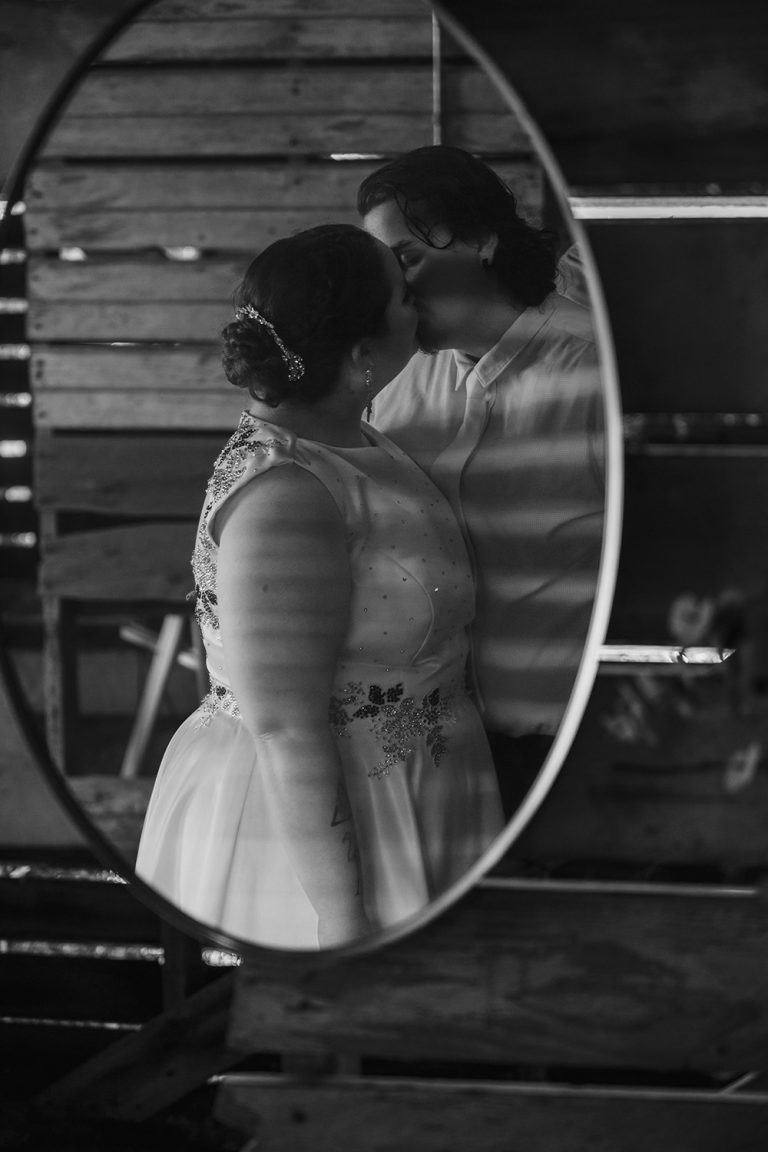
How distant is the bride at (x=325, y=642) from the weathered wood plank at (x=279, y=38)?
0.13m

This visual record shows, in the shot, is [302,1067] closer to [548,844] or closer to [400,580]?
[548,844]

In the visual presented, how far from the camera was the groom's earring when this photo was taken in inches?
27.7

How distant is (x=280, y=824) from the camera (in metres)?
0.74

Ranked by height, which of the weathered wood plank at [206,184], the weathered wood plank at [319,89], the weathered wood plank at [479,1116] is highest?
the weathered wood plank at [319,89]

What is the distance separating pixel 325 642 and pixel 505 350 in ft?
0.73

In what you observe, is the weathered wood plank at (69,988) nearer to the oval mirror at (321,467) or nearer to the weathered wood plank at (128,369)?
the oval mirror at (321,467)

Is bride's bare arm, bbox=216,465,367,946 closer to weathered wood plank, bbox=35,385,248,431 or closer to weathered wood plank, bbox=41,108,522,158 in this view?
weathered wood plank, bbox=35,385,248,431

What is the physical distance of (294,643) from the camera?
0.72 metres

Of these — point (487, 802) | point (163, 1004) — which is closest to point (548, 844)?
point (487, 802)

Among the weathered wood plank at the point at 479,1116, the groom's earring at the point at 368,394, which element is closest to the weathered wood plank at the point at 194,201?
the groom's earring at the point at 368,394

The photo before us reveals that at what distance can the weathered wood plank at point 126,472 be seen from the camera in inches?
29.3

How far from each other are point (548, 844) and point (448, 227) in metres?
0.44

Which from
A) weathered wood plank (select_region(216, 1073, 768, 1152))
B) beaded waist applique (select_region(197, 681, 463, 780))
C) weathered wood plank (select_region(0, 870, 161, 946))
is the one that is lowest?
weathered wood plank (select_region(216, 1073, 768, 1152))

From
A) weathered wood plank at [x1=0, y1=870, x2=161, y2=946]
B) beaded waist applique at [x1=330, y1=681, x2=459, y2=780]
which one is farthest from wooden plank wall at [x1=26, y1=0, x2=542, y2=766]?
weathered wood plank at [x1=0, y1=870, x2=161, y2=946]
